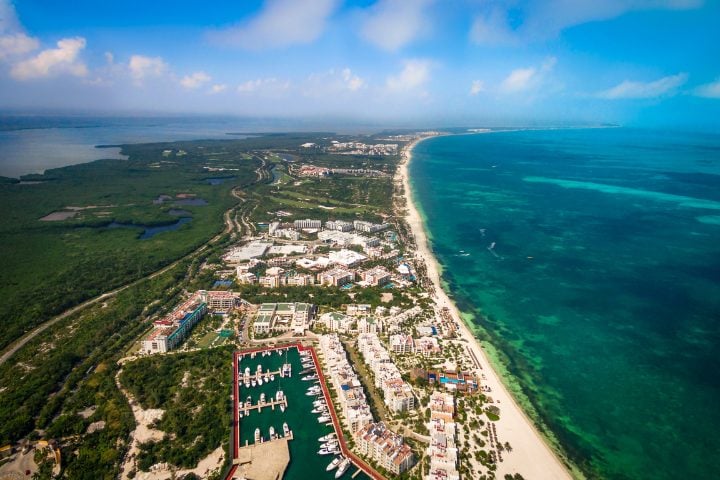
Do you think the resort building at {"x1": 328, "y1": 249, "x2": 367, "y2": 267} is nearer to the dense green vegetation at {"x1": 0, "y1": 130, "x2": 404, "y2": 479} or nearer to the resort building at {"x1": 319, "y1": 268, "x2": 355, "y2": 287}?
the resort building at {"x1": 319, "y1": 268, "x2": 355, "y2": 287}

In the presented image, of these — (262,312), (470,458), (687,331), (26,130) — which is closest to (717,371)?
(687,331)

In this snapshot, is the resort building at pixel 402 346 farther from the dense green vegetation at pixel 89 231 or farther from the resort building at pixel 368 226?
the resort building at pixel 368 226

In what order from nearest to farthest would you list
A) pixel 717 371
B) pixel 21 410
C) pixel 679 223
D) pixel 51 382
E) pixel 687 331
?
pixel 21 410, pixel 51 382, pixel 717 371, pixel 687 331, pixel 679 223

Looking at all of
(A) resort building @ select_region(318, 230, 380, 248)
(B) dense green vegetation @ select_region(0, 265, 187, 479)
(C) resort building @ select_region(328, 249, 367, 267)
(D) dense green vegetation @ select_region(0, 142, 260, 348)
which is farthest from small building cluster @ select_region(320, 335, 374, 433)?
(D) dense green vegetation @ select_region(0, 142, 260, 348)

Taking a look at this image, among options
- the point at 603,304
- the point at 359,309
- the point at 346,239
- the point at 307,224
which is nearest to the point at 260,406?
the point at 359,309

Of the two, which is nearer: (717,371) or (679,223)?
(717,371)

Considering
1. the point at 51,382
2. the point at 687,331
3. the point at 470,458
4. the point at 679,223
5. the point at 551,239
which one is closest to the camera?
the point at 470,458

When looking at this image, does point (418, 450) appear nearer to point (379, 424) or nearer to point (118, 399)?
point (379, 424)
